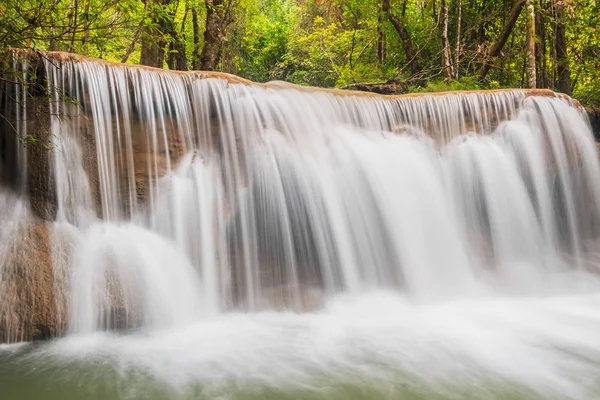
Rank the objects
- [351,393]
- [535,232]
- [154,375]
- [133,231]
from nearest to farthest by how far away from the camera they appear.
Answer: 1. [351,393]
2. [154,375]
3. [133,231]
4. [535,232]

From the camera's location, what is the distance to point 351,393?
122 inches

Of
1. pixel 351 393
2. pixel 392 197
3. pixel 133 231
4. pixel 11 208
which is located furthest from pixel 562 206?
pixel 11 208

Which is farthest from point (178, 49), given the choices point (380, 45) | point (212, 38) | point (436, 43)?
point (436, 43)

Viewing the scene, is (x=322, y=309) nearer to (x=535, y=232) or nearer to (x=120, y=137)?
(x=120, y=137)

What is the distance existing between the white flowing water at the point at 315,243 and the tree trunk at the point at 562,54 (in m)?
3.57

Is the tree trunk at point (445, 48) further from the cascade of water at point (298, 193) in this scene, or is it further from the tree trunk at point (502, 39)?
the cascade of water at point (298, 193)

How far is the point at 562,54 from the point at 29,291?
1161 centimetres

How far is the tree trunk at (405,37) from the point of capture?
10.9 m

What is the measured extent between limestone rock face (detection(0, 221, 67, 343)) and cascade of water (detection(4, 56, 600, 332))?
0.18m

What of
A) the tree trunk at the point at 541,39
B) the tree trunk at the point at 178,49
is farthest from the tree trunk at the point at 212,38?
the tree trunk at the point at 541,39

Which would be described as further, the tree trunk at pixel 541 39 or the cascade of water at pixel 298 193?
the tree trunk at pixel 541 39

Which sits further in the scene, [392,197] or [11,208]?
[392,197]

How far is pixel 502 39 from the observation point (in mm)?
10117

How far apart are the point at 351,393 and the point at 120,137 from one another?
366 centimetres
